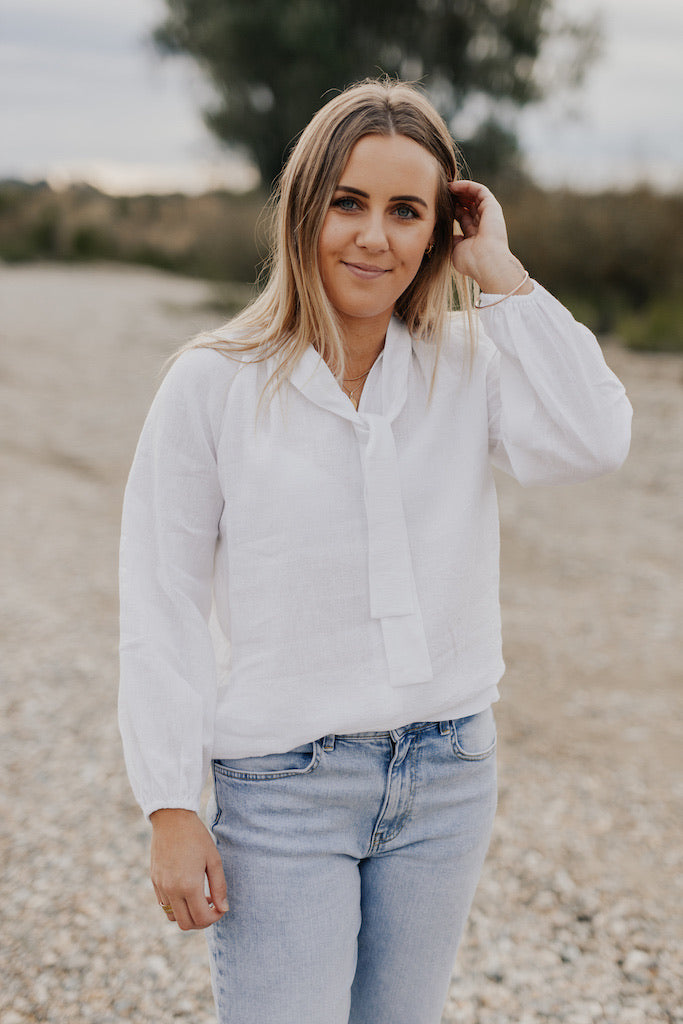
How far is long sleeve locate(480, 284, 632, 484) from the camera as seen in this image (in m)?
1.54

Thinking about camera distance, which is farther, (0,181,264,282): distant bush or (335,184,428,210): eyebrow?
(0,181,264,282): distant bush

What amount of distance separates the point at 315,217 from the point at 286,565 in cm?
57

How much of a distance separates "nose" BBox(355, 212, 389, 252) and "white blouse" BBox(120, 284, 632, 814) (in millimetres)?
199

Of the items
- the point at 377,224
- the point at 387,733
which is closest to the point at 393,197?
the point at 377,224

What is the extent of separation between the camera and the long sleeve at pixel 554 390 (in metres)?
1.54

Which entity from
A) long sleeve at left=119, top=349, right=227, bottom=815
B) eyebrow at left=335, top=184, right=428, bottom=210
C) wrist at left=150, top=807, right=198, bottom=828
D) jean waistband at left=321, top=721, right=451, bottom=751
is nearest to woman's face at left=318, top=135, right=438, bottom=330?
eyebrow at left=335, top=184, right=428, bottom=210

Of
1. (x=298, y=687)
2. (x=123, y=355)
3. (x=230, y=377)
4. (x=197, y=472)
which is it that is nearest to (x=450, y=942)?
(x=298, y=687)

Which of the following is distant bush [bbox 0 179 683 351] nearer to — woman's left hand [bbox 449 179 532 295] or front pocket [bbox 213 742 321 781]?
woman's left hand [bbox 449 179 532 295]

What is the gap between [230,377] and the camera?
1438 mm

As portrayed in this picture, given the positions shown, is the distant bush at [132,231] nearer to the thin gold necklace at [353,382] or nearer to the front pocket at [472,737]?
the thin gold necklace at [353,382]

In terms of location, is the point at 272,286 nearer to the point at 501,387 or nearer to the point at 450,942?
the point at 501,387

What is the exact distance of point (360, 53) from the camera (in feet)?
64.0

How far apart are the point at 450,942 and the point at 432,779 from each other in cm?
34

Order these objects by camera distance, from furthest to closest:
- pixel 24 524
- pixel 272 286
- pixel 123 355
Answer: pixel 123 355
pixel 24 524
pixel 272 286
